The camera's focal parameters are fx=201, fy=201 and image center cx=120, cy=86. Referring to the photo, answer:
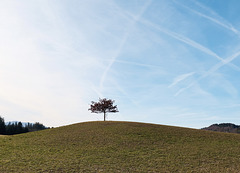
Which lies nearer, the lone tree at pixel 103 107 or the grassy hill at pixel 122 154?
the grassy hill at pixel 122 154

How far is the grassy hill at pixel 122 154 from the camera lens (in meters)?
19.4

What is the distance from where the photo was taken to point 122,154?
23.7 m

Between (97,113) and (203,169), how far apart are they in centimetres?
4237

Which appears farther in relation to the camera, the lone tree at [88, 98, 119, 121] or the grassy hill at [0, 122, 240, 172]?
the lone tree at [88, 98, 119, 121]

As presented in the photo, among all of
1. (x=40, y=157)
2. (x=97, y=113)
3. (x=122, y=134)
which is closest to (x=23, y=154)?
(x=40, y=157)

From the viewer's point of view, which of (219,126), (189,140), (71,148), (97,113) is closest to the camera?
(71,148)

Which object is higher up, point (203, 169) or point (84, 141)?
point (84, 141)

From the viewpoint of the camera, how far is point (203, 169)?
63.3 ft

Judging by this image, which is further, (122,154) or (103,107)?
(103,107)

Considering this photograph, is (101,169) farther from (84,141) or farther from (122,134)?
(122,134)

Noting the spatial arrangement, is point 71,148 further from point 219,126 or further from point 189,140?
point 219,126

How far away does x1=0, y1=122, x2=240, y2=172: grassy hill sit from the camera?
A: 19391 mm

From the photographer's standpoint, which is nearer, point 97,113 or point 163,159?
point 163,159

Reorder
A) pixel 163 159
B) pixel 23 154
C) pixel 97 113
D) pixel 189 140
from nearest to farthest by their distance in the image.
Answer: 1. pixel 163 159
2. pixel 23 154
3. pixel 189 140
4. pixel 97 113
